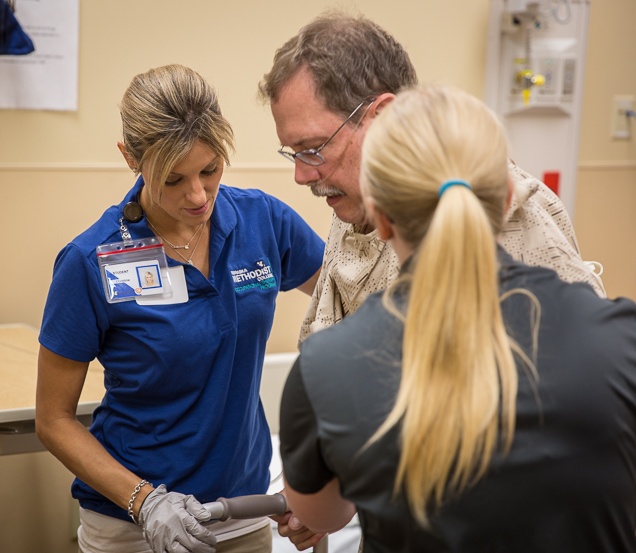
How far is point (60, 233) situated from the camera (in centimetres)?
256

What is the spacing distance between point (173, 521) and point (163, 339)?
1.04 ft

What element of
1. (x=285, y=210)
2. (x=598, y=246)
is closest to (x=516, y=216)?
(x=285, y=210)

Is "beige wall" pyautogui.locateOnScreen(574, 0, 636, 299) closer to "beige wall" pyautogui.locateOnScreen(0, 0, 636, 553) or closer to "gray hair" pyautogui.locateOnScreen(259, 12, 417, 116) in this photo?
"beige wall" pyautogui.locateOnScreen(0, 0, 636, 553)

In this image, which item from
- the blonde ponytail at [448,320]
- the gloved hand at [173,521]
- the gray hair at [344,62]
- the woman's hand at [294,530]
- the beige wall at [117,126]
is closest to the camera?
the blonde ponytail at [448,320]

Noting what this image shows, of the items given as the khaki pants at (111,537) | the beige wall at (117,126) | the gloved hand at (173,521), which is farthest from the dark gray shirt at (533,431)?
the beige wall at (117,126)

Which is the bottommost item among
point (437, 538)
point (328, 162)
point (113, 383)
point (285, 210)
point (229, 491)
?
point (229, 491)

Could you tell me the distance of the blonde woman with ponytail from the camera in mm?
783

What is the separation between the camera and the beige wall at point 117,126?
250 centimetres

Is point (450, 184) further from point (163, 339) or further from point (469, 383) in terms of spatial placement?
point (163, 339)

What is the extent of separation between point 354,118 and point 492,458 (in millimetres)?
655

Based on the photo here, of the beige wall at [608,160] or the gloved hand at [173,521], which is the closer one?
the gloved hand at [173,521]

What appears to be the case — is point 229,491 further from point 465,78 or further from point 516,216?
point 465,78

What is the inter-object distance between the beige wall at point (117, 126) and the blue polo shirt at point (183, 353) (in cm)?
116

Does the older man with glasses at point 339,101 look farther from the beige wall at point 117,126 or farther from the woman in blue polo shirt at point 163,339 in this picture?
the beige wall at point 117,126
